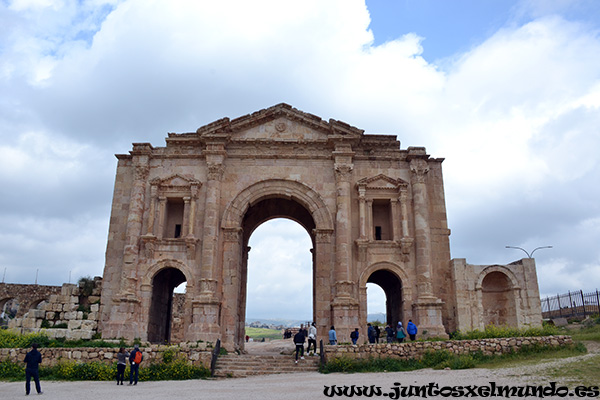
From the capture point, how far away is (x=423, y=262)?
22.8m

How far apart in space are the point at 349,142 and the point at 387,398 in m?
15.5

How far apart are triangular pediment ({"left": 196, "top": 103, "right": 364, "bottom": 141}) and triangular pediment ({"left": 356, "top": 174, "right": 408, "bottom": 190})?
2402 mm

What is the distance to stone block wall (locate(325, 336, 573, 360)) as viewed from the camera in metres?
17.5

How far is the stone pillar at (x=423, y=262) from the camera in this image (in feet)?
71.5

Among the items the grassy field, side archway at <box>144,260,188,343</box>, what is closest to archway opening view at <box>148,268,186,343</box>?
side archway at <box>144,260,188,343</box>

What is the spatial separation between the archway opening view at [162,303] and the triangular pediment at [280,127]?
308 inches

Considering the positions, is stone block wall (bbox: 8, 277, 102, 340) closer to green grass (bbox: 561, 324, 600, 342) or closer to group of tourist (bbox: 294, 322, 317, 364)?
group of tourist (bbox: 294, 322, 317, 364)

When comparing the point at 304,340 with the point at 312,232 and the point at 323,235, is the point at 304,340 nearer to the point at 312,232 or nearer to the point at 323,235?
the point at 323,235

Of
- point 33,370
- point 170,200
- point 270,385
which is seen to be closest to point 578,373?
point 270,385

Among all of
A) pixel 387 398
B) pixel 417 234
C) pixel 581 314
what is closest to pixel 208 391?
pixel 387 398

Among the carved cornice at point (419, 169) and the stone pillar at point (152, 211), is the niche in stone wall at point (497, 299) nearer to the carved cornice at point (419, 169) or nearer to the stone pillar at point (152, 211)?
the carved cornice at point (419, 169)

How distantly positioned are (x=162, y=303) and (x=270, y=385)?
515 inches

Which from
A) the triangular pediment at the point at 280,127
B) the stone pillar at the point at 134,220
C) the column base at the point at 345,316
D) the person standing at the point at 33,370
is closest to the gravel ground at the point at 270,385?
the person standing at the point at 33,370

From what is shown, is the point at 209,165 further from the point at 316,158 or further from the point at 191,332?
the point at 191,332
